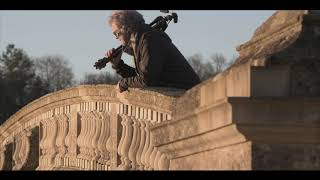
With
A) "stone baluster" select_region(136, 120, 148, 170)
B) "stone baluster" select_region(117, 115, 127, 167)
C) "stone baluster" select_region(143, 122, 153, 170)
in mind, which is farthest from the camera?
"stone baluster" select_region(117, 115, 127, 167)

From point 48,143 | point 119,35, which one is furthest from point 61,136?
point 119,35

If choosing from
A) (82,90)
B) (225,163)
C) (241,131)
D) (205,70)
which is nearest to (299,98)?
(241,131)

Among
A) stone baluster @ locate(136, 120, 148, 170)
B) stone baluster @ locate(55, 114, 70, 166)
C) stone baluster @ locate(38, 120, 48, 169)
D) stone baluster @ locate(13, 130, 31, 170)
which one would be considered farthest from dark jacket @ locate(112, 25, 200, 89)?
stone baluster @ locate(13, 130, 31, 170)

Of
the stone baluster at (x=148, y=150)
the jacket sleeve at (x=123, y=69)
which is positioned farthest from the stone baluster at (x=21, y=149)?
the stone baluster at (x=148, y=150)

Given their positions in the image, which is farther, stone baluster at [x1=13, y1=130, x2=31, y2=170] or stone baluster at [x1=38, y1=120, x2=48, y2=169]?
stone baluster at [x1=13, y1=130, x2=31, y2=170]

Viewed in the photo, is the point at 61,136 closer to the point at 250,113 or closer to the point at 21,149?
the point at 21,149

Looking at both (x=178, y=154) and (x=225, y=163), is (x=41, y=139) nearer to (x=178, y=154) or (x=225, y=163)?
(x=178, y=154)

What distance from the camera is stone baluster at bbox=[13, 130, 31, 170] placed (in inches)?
558

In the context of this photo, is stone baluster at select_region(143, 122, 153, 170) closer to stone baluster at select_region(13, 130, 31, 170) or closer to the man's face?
the man's face

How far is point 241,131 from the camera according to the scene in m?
5.32

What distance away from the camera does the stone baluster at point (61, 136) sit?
1230 cm

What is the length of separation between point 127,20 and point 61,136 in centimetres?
320

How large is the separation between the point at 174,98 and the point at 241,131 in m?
2.29

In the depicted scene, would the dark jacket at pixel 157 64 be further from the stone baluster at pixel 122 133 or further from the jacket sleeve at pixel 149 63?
the stone baluster at pixel 122 133
